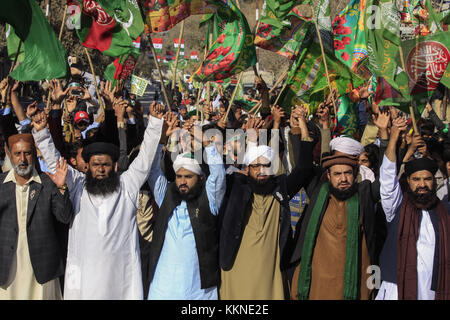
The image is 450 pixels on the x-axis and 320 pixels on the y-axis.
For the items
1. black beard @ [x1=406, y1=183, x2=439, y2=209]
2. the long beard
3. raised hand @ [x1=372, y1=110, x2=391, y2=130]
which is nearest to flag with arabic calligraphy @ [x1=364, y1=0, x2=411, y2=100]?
raised hand @ [x1=372, y1=110, x2=391, y2=130]

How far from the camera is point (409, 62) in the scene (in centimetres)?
520

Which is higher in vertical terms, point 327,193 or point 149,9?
point 149,9

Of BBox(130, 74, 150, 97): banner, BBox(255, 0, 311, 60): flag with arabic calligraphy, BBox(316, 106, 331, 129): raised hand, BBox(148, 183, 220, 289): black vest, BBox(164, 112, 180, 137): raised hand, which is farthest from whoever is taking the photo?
BBox(130, 74, 150, 97): banner

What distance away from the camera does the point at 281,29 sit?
629cm

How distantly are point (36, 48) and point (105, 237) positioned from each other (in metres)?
2.17

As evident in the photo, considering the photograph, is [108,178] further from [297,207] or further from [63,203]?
[297,207]

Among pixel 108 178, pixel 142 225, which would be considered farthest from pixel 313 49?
pixel 108 178

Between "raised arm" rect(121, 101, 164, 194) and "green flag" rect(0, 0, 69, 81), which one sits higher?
"green flag" rect(0, 0, 69, 81)

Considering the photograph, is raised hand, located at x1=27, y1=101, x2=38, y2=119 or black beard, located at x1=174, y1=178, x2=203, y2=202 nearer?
black beard, located at x1=174, y1=178, x2=203, y2=202

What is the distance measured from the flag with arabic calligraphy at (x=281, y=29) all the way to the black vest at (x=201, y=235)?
9.26 ft

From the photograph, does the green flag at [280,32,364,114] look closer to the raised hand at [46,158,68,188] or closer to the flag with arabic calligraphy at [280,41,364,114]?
the flag with arabic calligraphy at [280,41,364,114]

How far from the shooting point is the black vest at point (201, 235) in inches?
158

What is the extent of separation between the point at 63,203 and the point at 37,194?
230mm

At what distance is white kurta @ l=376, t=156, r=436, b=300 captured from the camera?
3.83 meters
